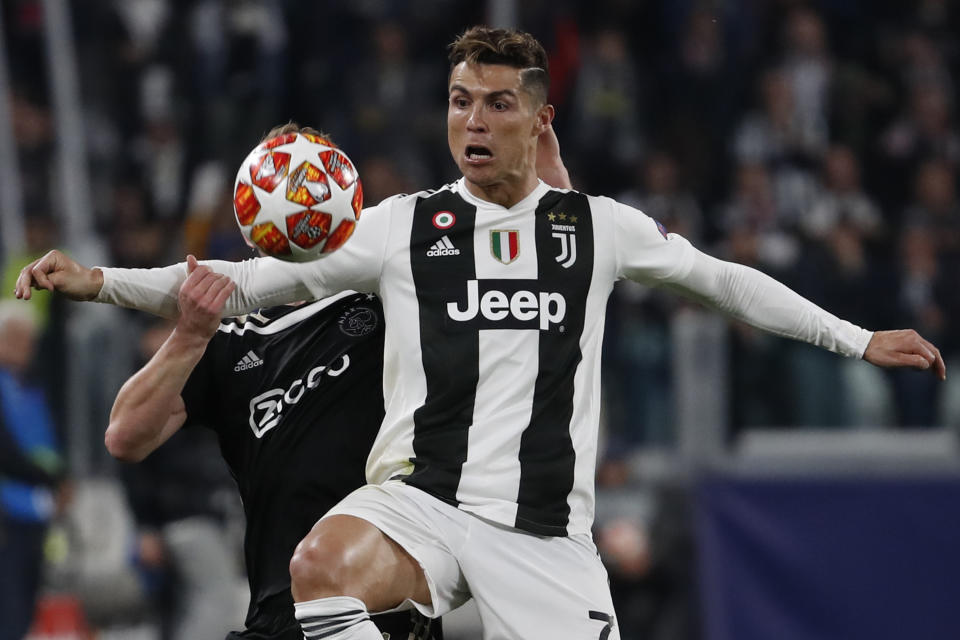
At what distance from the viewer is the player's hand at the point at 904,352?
14.6ft

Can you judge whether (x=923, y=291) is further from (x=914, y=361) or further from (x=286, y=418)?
(x=286, y=418)

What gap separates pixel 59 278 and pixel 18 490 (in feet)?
14.4

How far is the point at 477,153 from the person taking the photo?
441 centimetres

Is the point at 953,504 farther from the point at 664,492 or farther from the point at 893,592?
the point at 664,492

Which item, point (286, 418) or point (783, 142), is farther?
point (783, 142)

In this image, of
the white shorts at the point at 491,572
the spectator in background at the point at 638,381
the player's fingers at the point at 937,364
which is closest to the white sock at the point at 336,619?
the white shorts at the point at 491,572

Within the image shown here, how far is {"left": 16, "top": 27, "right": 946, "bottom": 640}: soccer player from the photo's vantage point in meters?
4.16

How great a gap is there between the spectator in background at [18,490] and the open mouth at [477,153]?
4492 mm

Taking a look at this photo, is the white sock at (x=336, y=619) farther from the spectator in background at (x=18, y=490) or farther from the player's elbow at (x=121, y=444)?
the spectator in background at (x=18, y=490)

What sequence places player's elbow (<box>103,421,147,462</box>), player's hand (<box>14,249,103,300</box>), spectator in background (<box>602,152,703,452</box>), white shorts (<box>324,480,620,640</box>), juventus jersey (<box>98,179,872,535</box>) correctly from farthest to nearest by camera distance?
spectator in background (<box>602,152,703,452</box>) < player's elbow (<box>103,421,147,462</box>) < juventus jersey (<box>98,179,872,535</box>) < white shorts (<box>324,480,620,640</box>) < player's hand (<box>14,249,103,300</box>)

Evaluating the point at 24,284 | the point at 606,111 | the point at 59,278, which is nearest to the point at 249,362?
the point at 59,278

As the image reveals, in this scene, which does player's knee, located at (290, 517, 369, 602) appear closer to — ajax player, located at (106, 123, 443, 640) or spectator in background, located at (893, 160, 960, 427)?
ajax player, located at (106, 123, 443, 640)

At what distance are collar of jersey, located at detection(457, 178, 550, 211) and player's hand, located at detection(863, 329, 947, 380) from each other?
1091 mm

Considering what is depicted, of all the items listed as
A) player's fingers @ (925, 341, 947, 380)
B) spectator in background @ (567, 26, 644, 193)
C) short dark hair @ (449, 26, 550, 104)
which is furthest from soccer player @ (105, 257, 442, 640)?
spectator in background @ (567, 26, 644, 193)
